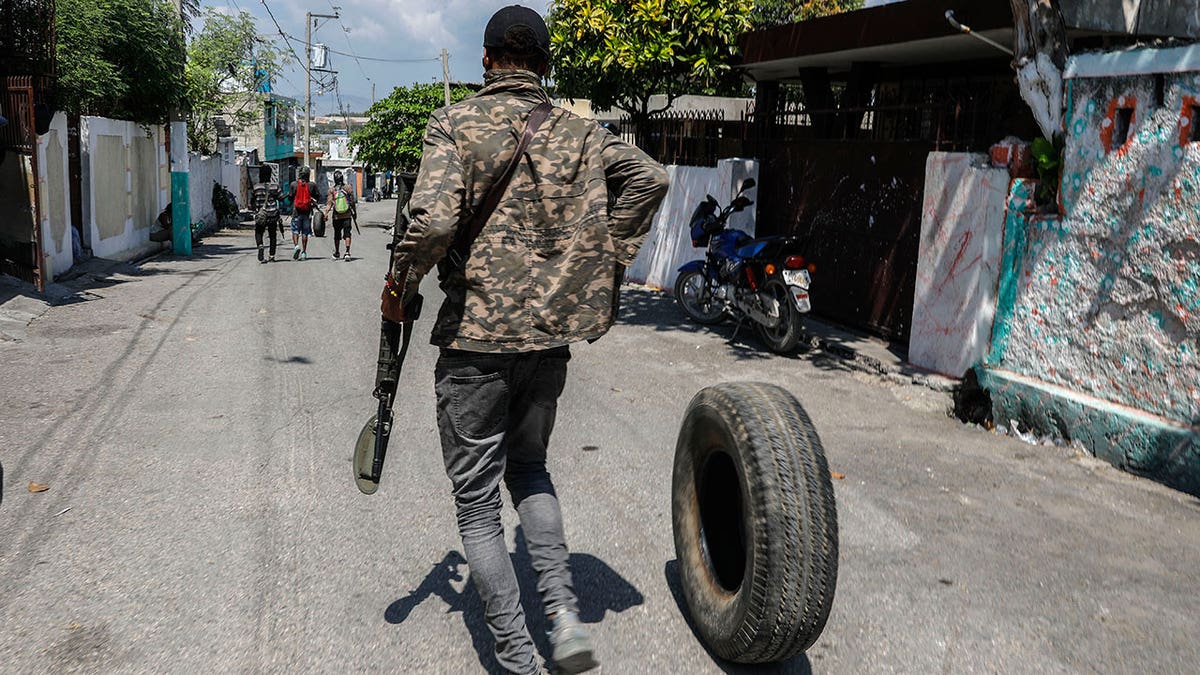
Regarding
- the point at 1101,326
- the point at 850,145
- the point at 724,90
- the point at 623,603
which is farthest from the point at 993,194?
the point at 724,90

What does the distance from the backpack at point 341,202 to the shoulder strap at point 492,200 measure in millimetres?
15709

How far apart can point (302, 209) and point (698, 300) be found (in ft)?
33.2

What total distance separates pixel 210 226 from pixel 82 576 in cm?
2578

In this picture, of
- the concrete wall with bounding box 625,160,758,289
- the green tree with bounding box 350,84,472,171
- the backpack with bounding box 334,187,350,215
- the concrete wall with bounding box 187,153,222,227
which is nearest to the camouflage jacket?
the concrete wall with bounding box 625,160,758,289

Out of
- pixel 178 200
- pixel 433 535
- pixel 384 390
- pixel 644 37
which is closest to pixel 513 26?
pixel 384 390

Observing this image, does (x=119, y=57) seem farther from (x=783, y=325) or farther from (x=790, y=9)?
(x=790, y=9)

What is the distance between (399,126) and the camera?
1757 inches

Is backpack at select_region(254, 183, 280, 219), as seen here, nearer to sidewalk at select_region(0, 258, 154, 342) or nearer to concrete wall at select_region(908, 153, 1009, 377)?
sidewalk at select_region(0, 258, 154, 342)

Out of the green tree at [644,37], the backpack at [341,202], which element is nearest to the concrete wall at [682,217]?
the green tree at [644,37]

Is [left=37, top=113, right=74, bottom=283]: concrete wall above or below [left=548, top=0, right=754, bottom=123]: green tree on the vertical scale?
below

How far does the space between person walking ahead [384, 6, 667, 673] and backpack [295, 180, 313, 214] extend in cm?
1571

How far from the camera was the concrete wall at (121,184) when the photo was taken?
16.5 m

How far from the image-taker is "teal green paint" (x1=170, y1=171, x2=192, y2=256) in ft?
66.2

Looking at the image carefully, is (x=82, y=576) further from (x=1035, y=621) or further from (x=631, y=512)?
(x=1035, y=621)
